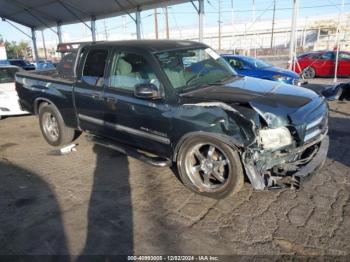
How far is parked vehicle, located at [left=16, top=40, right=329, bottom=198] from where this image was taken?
357 centimetres

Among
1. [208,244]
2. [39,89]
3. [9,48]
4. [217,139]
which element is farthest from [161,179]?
[9,48]

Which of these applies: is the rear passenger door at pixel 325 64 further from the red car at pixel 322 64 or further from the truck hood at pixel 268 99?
the truck hood at pixel 268 99

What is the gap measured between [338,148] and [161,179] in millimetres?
3268

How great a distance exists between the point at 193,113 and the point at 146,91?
26.6 inches

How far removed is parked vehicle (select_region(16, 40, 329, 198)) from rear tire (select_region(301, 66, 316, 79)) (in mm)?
13681

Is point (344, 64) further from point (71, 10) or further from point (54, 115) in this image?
point (54, 115)

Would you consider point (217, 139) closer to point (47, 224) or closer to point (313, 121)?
point (313, 121)

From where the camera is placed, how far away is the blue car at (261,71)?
1038 centimetres

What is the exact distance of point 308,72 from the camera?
17.3 metres

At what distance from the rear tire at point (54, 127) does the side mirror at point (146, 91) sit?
2442 millimetres

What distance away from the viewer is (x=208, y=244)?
10.3 feet

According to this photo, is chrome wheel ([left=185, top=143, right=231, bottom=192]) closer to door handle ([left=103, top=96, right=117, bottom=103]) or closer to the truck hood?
the truck hood

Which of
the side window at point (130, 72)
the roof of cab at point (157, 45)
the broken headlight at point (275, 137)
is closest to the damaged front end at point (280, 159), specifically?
the broken headlight at point (275, 137)

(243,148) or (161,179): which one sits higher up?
(243,148)
